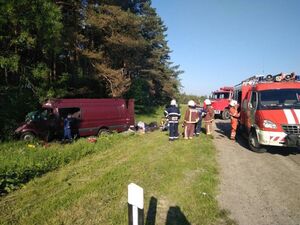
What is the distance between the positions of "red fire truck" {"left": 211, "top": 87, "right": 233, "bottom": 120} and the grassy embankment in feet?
52.1

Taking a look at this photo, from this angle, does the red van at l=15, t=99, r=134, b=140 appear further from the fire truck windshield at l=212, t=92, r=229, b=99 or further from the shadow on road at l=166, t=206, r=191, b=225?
the shadow on road at l=166, t=206, r=191, b=225

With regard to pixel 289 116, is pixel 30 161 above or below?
below

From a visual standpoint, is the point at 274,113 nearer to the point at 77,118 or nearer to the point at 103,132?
the point at 103,132

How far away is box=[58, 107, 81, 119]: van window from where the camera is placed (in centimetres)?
1714

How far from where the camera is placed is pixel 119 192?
661cm

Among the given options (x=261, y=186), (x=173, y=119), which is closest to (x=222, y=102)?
(x=173, y=119)

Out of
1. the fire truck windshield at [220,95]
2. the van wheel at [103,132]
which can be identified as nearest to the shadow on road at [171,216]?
the van wheel at [103,132]

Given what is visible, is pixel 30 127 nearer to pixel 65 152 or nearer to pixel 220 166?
pixel 65 152

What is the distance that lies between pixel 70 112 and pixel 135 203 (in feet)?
48.4

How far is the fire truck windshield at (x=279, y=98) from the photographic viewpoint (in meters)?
11.1

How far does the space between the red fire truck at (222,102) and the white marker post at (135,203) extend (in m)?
23.0

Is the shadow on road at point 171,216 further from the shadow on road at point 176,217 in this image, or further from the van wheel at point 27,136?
the van wheel at point 27,136

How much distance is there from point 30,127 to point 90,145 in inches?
201

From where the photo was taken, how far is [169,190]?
6.70m
